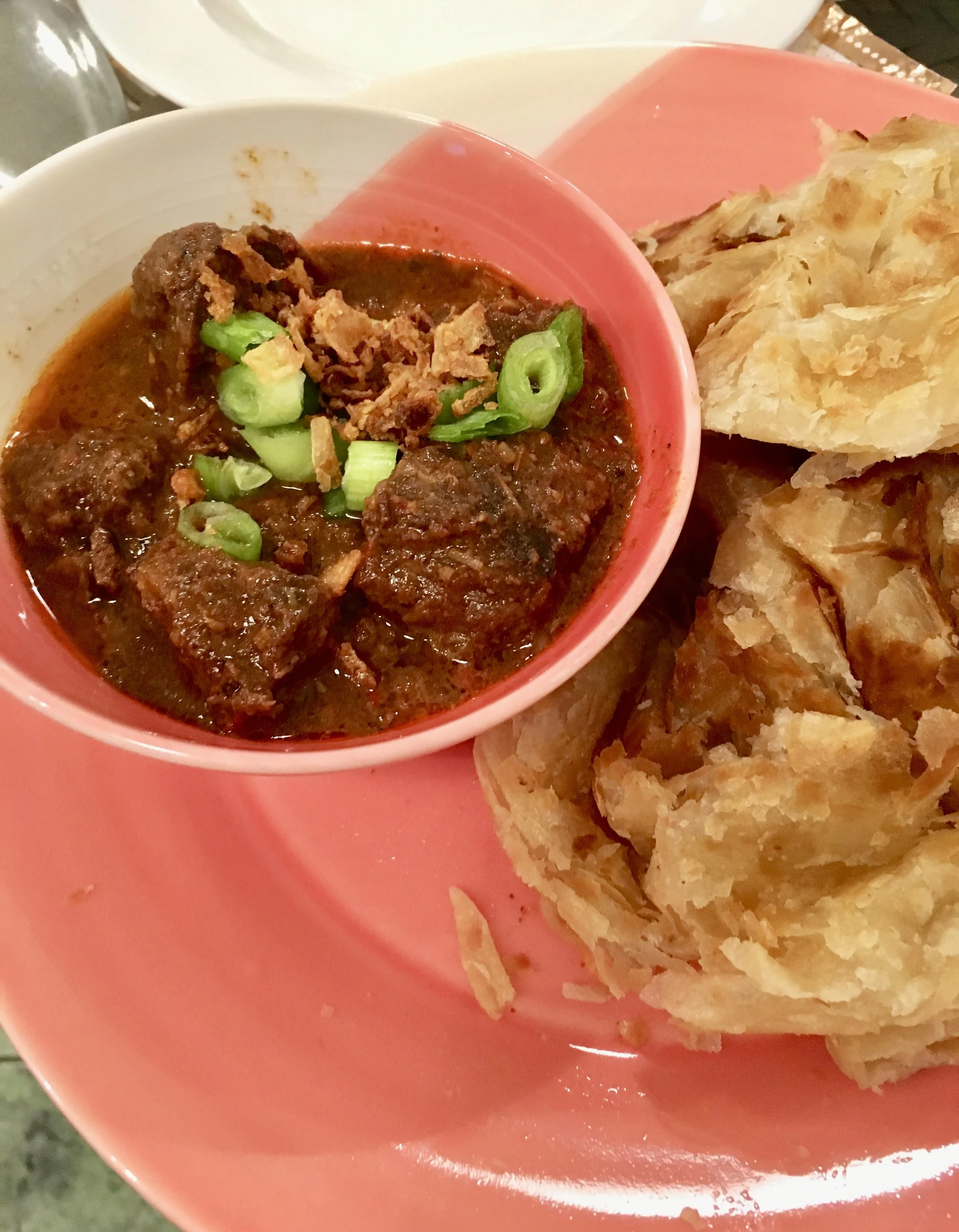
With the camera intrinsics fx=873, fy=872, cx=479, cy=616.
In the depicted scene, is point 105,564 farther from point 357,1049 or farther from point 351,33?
point 351,33

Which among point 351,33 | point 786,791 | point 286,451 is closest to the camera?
point 786,791

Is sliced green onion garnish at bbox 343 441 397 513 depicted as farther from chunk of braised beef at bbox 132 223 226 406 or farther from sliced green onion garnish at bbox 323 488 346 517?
chunk of braised beef at bbox 132 223 226 406

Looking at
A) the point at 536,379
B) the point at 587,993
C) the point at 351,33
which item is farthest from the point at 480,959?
the point at 351,33

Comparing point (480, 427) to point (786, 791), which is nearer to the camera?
point (786, 791)

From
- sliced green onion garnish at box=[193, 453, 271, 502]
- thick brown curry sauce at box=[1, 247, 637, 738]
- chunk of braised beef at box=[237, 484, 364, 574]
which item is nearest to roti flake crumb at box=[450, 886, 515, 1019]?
thick brown curry sauce at box=[1, 247, 637, 738]

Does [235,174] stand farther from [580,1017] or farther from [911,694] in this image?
[580,1017]
